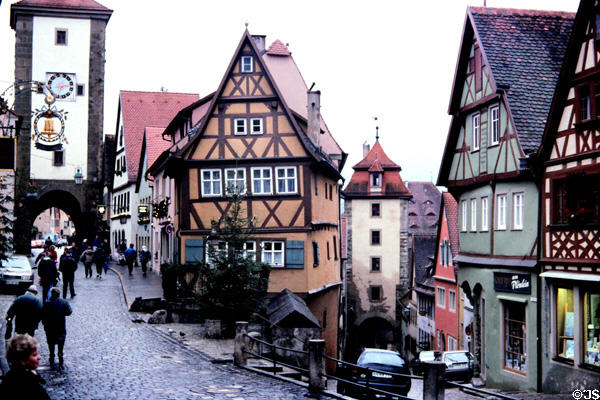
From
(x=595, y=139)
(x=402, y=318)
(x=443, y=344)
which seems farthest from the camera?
(x=402, y=318)

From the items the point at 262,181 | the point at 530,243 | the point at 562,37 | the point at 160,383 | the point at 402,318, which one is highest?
the point at 562,37

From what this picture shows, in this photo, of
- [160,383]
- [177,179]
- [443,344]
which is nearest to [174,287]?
[177,179]

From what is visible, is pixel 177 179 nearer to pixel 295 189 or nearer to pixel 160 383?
pixel 295 189

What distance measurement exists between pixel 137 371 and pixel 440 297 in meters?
31.9

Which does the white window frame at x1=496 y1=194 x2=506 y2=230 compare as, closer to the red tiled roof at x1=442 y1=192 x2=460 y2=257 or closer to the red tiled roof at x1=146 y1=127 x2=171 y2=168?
the red tiled roof at x1=442 y1=192 x2=460 y2=257

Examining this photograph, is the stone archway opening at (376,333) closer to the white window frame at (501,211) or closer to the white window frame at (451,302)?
the white window frame at (451,302)

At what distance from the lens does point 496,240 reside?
84.7 ft

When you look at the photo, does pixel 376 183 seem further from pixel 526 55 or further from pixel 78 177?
pixel 526 55

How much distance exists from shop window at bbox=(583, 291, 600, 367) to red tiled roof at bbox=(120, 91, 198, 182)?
139ft

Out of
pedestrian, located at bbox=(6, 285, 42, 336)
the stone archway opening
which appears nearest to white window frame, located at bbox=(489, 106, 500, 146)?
pedestrian, located at bbox=(6, 285, 42, 336)

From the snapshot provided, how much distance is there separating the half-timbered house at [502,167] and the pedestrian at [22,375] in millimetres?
18065

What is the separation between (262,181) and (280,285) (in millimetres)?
4181

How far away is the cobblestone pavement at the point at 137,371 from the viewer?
1545cm

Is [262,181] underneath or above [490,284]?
above
